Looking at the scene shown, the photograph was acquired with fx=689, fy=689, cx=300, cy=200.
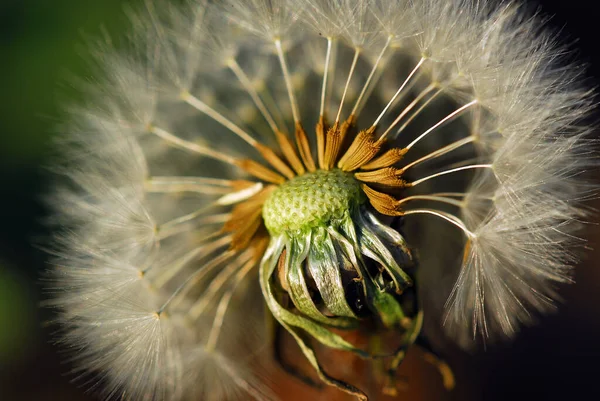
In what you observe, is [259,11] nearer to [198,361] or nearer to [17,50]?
[198,361]

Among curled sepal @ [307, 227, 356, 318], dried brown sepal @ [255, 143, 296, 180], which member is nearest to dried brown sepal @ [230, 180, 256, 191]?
dried brown sepal @ [255, 143, 296, 180]

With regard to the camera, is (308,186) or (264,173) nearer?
(308,186)

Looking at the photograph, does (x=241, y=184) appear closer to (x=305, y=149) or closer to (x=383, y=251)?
(x=305, y=149)

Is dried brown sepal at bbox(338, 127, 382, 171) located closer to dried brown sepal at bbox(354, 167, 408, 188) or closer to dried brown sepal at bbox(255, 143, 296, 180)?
dried brown sepal at bbox(354, 167, 408, 188)

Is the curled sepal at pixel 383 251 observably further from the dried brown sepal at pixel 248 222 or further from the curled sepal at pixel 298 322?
the dried brown sepal at pixel 248 222

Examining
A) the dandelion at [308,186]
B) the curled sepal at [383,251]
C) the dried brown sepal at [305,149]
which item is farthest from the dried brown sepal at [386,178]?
the dried brown sepal at [305,149]

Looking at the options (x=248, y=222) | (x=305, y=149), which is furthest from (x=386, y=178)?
(x=248, y=222)
